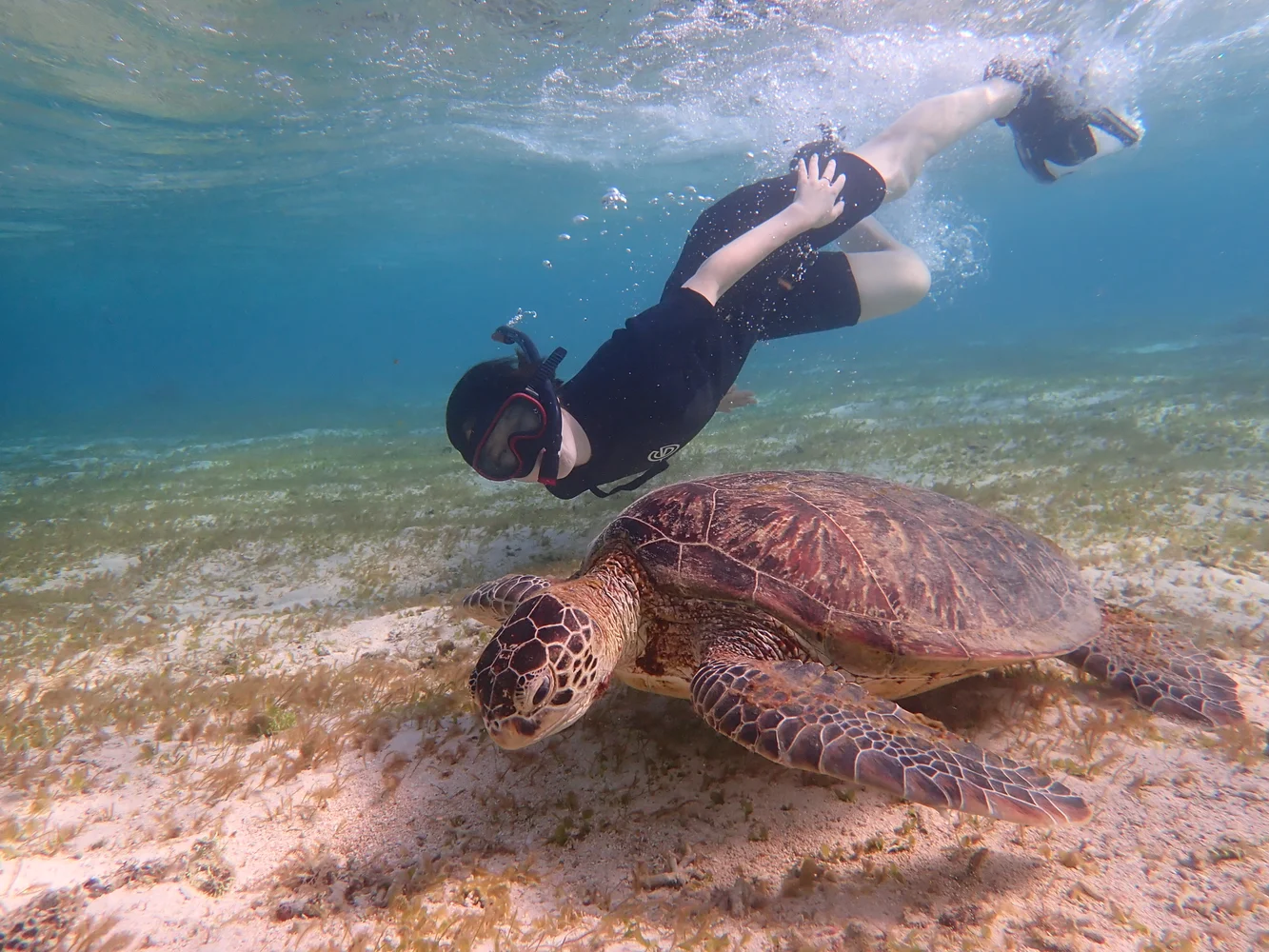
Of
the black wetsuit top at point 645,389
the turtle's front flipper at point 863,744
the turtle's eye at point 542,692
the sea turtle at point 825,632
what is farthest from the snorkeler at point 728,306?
the turtle's front flipper at point 863,744

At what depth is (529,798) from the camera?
2.44 metres

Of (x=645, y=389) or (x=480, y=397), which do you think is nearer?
(x=480, y=397)

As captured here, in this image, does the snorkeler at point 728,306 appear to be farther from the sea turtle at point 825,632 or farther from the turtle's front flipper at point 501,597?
the sea turtle at point 825,632

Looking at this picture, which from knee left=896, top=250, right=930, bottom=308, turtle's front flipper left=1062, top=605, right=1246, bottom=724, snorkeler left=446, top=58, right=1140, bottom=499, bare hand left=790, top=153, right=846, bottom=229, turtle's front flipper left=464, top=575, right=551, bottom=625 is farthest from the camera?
knee left=896, top=250, right=930, bottom=308

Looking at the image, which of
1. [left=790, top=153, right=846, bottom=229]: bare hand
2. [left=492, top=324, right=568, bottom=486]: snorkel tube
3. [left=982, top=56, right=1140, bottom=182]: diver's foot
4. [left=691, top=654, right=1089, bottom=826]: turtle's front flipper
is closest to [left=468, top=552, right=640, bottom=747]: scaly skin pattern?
[left=691, top=654, right=1089, bottom=826]: turtle's front flipper

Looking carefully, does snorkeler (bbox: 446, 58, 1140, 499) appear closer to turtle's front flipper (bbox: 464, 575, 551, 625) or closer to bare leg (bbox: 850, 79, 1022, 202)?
bare leg (bbox: 850, 79, 1022, 202)

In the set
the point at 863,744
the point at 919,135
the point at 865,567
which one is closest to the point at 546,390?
the point at 865,567

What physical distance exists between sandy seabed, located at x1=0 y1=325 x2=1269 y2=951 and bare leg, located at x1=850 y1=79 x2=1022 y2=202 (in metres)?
3.38

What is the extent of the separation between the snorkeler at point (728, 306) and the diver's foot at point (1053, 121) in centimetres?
2

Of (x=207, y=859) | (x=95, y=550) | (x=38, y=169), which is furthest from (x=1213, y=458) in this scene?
(x=38, y=169)

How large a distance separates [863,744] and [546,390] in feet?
8.43

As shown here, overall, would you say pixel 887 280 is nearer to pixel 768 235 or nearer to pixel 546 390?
pixel 768 235

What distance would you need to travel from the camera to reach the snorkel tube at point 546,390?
11.6 feet

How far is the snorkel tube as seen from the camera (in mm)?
3527
